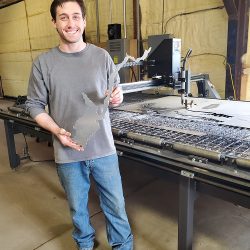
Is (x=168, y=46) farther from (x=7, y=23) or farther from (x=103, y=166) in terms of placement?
(x=7, y=23)

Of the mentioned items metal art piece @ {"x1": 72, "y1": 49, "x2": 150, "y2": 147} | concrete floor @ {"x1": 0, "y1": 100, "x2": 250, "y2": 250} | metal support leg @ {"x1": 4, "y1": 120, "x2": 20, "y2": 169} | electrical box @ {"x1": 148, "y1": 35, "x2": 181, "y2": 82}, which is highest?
electrical box @ {"x1": 148, "y1": 35, "x2": 181, "y2": 82}

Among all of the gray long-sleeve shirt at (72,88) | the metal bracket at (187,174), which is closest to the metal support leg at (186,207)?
the metal bracket at (187,174)

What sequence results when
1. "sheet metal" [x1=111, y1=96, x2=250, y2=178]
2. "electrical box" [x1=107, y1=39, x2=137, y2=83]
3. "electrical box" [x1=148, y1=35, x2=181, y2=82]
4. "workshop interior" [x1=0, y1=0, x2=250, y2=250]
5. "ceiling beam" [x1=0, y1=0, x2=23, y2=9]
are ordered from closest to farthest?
"sheet metal" [x1=111, y1=96, x2=250, y2=178] < "workshop interior" [x1=0, y1=0, x2=250, y2=250] < "electrical box" [x1=148, y1=35, x2=181, y2=82] < "electrical box" [x1=107, y1=39, x2=137, y2=83] < "ceiling beam" [x1=0, y1=0, x2=23, y2=9]

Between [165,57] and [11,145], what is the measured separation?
184 centimetres

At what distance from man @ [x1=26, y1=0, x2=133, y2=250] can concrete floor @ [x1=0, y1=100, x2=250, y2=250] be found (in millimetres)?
292

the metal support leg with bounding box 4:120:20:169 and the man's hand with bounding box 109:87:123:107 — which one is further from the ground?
the man's hand with bounding box 109:87:123:107

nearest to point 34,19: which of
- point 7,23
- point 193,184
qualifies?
point 7,23

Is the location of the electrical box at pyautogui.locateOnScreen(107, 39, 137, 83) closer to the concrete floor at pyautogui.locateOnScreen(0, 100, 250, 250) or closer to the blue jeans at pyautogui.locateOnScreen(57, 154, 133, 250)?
the concrete floor at pyautogui.locateOnScreen(0, 100, 250, 250)

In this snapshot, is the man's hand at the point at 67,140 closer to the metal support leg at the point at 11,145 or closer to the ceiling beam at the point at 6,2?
the metal support leg at the point at 11,145

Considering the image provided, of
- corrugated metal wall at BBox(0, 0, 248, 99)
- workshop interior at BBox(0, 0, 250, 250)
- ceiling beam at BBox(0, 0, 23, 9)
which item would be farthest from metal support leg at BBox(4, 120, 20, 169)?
ceiling beam at BBox(0, 0, 23, 9)

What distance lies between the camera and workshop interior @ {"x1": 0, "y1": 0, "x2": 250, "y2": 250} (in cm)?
116

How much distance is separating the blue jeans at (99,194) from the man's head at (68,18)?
1.84 feet

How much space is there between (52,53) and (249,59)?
248cm

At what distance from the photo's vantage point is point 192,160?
1087 millimetres
